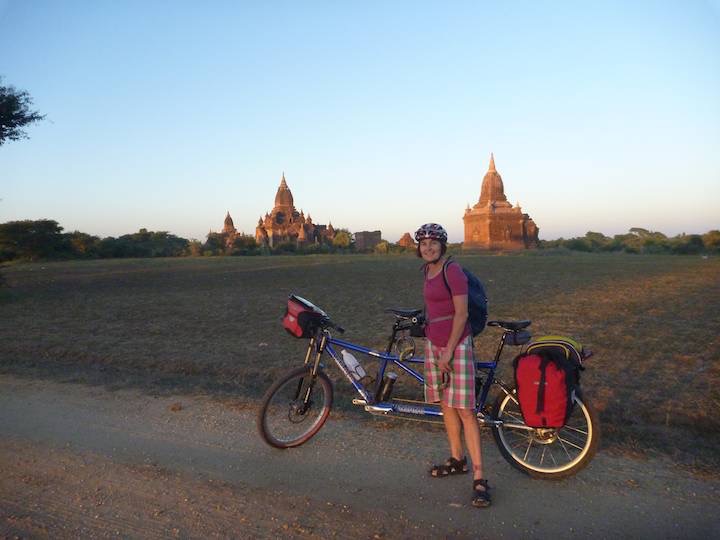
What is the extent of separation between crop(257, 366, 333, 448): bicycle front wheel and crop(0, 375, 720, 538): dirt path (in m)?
0.12

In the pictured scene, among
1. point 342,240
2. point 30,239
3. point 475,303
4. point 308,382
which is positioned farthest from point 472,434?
point 342,240

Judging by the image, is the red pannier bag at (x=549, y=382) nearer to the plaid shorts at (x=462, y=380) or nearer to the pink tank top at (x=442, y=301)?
the plaid shorts at (x=462, y=380)

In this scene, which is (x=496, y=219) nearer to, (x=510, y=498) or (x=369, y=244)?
(x=369, y=244)

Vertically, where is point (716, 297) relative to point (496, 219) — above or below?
below

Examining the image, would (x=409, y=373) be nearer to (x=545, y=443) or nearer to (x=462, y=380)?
(x=462, y=380)

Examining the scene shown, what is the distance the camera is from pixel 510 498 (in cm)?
320

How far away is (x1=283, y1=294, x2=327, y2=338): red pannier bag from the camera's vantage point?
153 inches

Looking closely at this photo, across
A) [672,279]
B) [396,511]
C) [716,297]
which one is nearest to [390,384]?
[396,511]

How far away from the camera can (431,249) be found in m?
3.36

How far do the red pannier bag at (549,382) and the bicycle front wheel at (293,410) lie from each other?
1607 millimetres

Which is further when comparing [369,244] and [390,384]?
[369,244]

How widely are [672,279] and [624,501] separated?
756 inches

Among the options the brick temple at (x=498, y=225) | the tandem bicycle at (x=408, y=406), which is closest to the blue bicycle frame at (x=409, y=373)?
the tandem bicycle at (x=408, y=406)

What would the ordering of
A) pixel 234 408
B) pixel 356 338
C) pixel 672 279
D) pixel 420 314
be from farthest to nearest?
1. pixel 672 279
2. pixel 356 338
3. pixel 234 408
4. pixel 420 314
